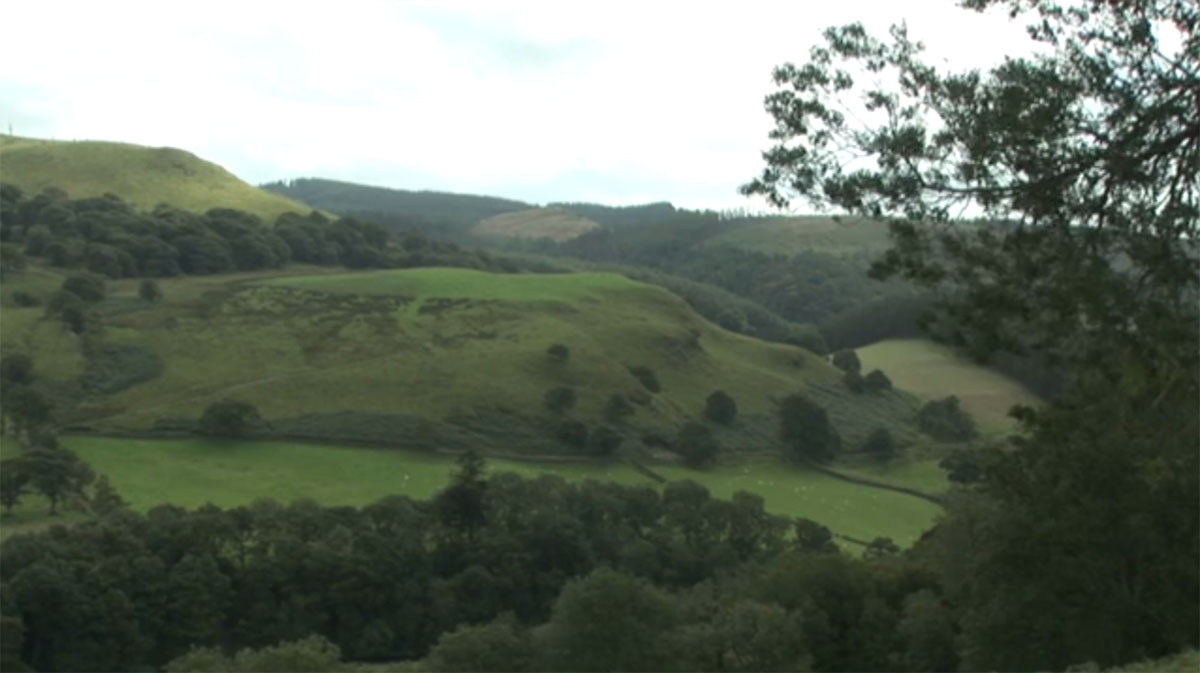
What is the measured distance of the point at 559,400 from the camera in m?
83.9

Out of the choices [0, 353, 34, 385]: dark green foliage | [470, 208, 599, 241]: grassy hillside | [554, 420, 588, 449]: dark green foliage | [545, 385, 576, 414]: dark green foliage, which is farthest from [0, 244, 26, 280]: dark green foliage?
[470, 208, 599, 241]: grassy hillside

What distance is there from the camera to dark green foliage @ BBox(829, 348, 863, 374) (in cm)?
9662

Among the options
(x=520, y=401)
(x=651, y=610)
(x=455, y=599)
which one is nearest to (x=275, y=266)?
(x=520, y=401)

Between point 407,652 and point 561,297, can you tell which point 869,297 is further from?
point 407,652

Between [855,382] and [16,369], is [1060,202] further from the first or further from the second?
[855,382]

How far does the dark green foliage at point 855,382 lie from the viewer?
94.1 m

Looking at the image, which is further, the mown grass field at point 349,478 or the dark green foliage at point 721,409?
the dark green foliage at point 721,409

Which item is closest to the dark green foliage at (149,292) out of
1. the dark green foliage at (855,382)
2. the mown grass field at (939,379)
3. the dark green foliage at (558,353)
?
the dark green foliage at (558,353)

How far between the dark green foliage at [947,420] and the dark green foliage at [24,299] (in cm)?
5469

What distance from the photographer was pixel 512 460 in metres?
77.2

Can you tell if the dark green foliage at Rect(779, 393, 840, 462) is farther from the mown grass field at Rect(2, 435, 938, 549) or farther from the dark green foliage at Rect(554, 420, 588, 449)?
the dark green foliage at Rect(554, 420, 588, 449)

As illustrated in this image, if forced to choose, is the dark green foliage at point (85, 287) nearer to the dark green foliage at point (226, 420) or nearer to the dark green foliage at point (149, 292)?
the dark green foliage at point (149, 292)

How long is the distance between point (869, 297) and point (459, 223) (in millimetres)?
54939

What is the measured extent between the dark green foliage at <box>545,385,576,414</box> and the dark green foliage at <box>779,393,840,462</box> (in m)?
12.7
